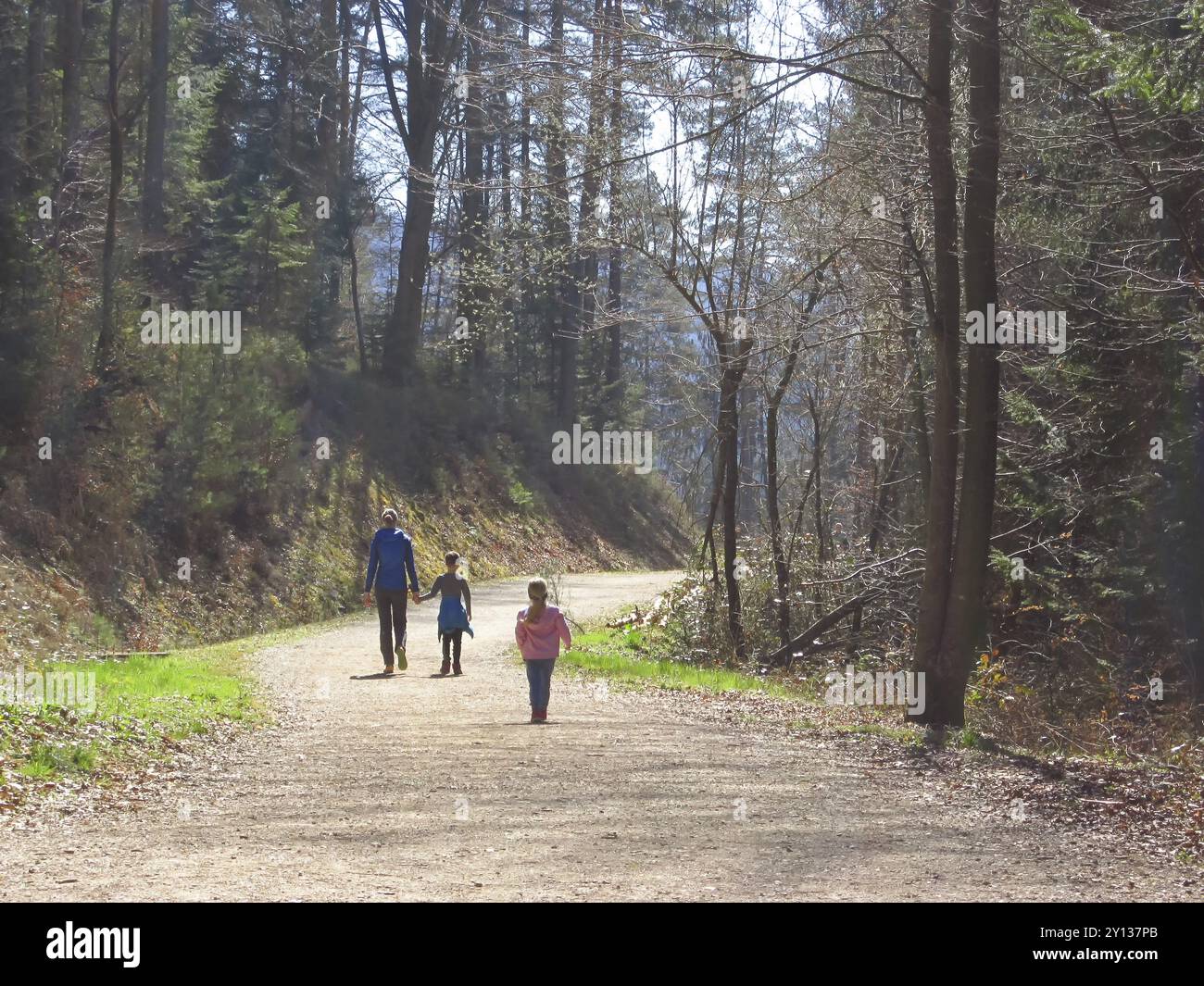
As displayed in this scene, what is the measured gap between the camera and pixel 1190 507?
1436 centimetres

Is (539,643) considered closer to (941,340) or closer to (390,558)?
(390,558)

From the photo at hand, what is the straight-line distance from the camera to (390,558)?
664 inches

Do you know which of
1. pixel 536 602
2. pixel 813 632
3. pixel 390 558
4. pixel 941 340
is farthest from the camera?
pixel 813 632

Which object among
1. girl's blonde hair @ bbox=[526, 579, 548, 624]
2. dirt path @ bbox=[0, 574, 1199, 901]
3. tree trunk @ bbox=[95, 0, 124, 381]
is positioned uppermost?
tree trunk @ bbox=[95, 0, 124, 381]

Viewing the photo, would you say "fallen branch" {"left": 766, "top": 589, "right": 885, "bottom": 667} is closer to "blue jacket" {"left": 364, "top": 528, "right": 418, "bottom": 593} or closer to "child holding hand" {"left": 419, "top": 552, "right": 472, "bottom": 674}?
"child holding hand" {"left": 419, "top": 552, "right": 472, "bottom": 674}

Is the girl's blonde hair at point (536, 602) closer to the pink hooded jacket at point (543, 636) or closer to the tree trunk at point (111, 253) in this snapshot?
the pink hooded jacket at point (543, 636)

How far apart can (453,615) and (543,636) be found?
13.5 ft

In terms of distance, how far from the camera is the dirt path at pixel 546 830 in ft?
21.8

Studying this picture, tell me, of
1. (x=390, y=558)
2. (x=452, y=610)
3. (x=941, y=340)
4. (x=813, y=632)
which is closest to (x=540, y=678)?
(x=452, y=610)

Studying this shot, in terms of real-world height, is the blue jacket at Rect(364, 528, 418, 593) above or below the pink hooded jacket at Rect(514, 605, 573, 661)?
above

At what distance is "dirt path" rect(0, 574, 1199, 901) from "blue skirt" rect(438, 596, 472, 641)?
3709 mm

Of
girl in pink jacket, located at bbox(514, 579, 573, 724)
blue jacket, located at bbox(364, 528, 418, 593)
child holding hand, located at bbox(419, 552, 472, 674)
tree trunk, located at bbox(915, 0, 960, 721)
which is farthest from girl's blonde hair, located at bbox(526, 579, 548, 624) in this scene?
blue jacket, located at bbox(364, 528, 418, 593)

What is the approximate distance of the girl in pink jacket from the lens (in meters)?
12.9

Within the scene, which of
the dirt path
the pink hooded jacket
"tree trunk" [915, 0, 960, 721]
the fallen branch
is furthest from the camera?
the fallen branch
